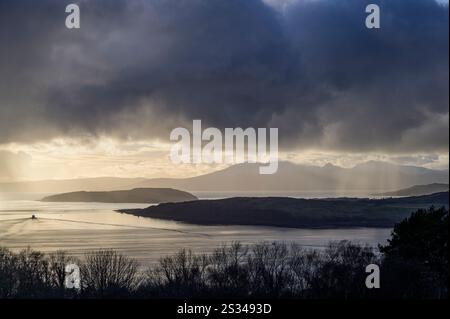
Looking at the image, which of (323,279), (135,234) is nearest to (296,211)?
(135,234)

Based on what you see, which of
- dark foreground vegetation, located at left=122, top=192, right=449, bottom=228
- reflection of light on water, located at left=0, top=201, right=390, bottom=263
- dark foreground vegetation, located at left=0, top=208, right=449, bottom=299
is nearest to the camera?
dark foreground vegetation, located at left=0, top=208, right=449, bottom=299

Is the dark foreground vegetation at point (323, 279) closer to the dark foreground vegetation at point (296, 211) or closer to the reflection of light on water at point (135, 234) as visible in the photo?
the reflection of light on water at point (135, 234)

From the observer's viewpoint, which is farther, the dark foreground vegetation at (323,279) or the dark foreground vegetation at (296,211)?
the dark foreground vegetation at (296,211)

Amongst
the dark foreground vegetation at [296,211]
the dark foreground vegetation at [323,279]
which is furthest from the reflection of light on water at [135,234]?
the dark foreground vegetation at [323,279]

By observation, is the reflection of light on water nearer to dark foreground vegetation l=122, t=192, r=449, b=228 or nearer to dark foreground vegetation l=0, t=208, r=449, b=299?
dark foreground vegetation l=122, t=192, r=449, b=228

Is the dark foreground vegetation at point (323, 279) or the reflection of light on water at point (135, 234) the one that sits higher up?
the dark foreground vegetation at point (323, 279)

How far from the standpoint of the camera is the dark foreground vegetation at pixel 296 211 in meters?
84.1

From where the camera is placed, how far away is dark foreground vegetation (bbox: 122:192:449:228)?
3312 inches

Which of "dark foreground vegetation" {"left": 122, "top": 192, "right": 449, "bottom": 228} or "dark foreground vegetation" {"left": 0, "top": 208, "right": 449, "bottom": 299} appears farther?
"dark foreground vegetation" {"left": 122, "top": 192, "right": 449, "bottom": 228}

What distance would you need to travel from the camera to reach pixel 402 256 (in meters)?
22.2

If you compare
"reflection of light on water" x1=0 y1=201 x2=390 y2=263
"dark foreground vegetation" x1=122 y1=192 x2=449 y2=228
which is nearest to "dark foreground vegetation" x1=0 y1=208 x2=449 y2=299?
"reflection of light on water" x1=0 y1=201 x2=390 y2=263
